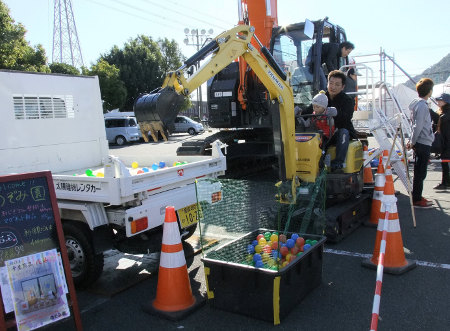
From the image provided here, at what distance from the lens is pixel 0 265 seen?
3.05m

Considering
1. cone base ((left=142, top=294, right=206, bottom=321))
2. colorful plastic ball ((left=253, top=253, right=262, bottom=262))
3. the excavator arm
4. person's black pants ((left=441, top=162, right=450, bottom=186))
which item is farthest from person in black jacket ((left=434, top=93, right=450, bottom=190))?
cone base ((left=142, top=294, right=206, bottom=321))

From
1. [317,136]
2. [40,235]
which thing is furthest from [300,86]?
[40,235]

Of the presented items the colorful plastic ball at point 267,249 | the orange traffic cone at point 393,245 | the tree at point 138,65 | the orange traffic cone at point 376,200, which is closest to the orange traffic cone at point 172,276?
the colorful plastic ball at point 267,249

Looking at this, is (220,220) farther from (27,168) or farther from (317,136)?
(27,168)

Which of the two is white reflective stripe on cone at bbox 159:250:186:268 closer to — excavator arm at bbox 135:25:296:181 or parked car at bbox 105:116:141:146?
excavator arm at bbox 135:25:296:181

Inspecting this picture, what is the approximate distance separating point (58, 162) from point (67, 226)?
157cm

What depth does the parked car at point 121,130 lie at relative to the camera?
89.8 feet

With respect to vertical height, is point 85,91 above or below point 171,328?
above

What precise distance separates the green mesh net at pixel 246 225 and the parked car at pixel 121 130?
23814 mm

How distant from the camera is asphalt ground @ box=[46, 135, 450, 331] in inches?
136

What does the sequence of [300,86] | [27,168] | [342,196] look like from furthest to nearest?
[300,86] < [342,196] < [27,168]

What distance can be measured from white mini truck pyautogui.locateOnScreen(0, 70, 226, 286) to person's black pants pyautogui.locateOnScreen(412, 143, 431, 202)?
381 centimetres

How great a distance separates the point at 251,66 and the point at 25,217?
330cm

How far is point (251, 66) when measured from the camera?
5.27 m
